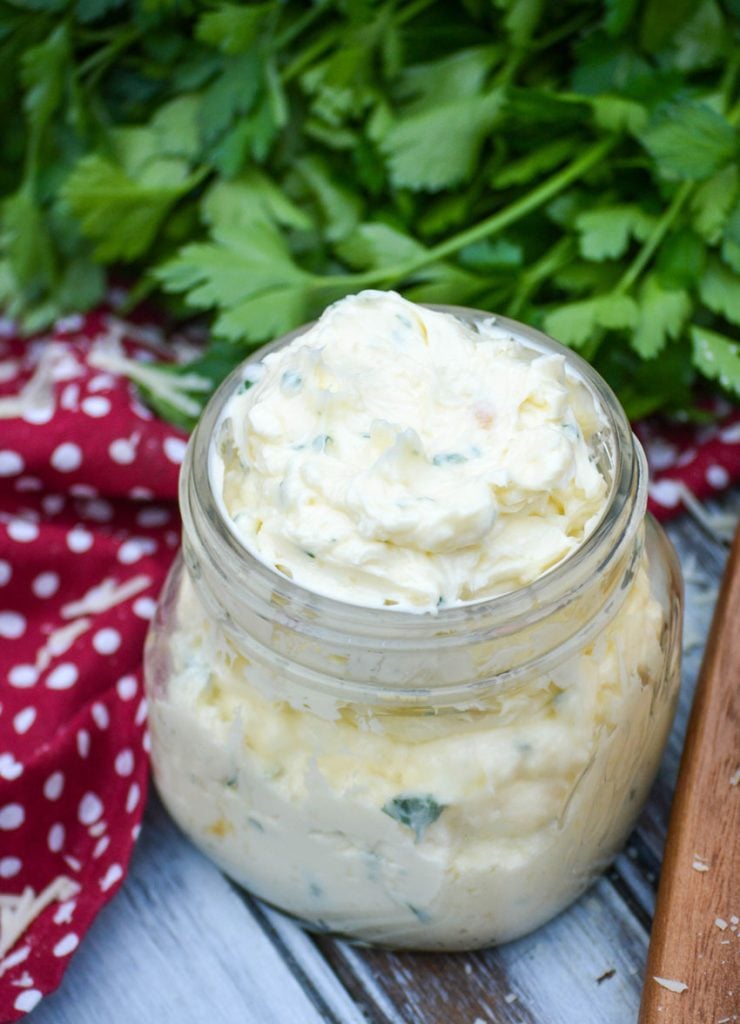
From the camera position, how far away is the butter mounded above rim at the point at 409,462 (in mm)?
954

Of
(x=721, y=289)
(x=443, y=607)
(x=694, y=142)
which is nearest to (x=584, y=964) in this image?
(x=443, y=607)

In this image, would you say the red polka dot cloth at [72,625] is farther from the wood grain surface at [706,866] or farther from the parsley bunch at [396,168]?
the wood grain surface at [706,866]

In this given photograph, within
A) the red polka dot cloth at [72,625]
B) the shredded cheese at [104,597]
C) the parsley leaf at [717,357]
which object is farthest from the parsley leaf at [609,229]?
the shredded cheese at [104,597]

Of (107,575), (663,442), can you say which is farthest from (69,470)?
(663,442)

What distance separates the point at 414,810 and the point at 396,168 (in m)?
0.81

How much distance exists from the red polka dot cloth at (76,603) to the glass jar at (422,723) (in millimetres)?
152

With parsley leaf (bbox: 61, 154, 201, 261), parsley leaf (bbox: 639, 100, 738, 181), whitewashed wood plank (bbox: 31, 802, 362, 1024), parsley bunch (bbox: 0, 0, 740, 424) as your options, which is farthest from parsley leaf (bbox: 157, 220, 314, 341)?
whitewashed wood plank (bbox: 31, 802, 362, 1024)

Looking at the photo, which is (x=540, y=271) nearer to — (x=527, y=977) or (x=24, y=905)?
(x=527, y=977)

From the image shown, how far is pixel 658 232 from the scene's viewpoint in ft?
4.80

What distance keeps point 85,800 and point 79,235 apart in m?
0.77

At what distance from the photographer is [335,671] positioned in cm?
99

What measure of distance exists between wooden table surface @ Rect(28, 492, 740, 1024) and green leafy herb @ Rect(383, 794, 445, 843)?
221 mm

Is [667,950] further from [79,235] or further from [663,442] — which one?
[79,235]

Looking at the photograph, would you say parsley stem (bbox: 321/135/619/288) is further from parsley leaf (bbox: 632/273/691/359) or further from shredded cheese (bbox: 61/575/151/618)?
shredded cheese (bbox: 61/575/151/618)
